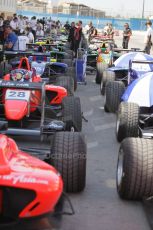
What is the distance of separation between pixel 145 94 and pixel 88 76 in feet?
26.6

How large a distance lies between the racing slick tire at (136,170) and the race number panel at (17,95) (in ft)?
5.95

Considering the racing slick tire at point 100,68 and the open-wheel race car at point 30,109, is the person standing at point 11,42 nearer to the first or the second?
the racing slick tire at point 100,68

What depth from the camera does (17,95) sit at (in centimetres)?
623

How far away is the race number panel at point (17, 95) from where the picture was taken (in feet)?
20.3

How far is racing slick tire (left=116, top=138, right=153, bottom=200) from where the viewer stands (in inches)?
181

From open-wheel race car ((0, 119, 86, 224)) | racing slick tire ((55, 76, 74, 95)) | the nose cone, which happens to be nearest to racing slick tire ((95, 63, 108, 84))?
racing slick tire ((55, 76, 74, 95))

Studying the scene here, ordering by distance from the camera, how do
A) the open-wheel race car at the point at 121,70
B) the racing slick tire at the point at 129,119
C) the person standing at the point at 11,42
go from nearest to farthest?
the racing slick tire at the point at 129,119 → the open-wheel race car at the point at 121,70 → the person standing at the point at 11,42

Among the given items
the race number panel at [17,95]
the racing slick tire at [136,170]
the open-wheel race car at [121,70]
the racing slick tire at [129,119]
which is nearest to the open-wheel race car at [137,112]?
the racing slick tire at [129,119]

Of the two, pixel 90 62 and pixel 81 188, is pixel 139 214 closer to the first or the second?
pixel 81 188

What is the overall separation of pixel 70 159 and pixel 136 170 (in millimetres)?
611

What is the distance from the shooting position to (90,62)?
15914 mm

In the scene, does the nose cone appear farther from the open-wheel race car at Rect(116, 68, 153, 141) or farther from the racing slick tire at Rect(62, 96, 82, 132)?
the open-wheel race car at Rect(116, 68, 153, 141)

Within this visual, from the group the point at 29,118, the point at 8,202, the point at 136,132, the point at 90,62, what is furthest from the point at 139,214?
the point at 90,62

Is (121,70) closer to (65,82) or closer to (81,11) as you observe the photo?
(65,82)
